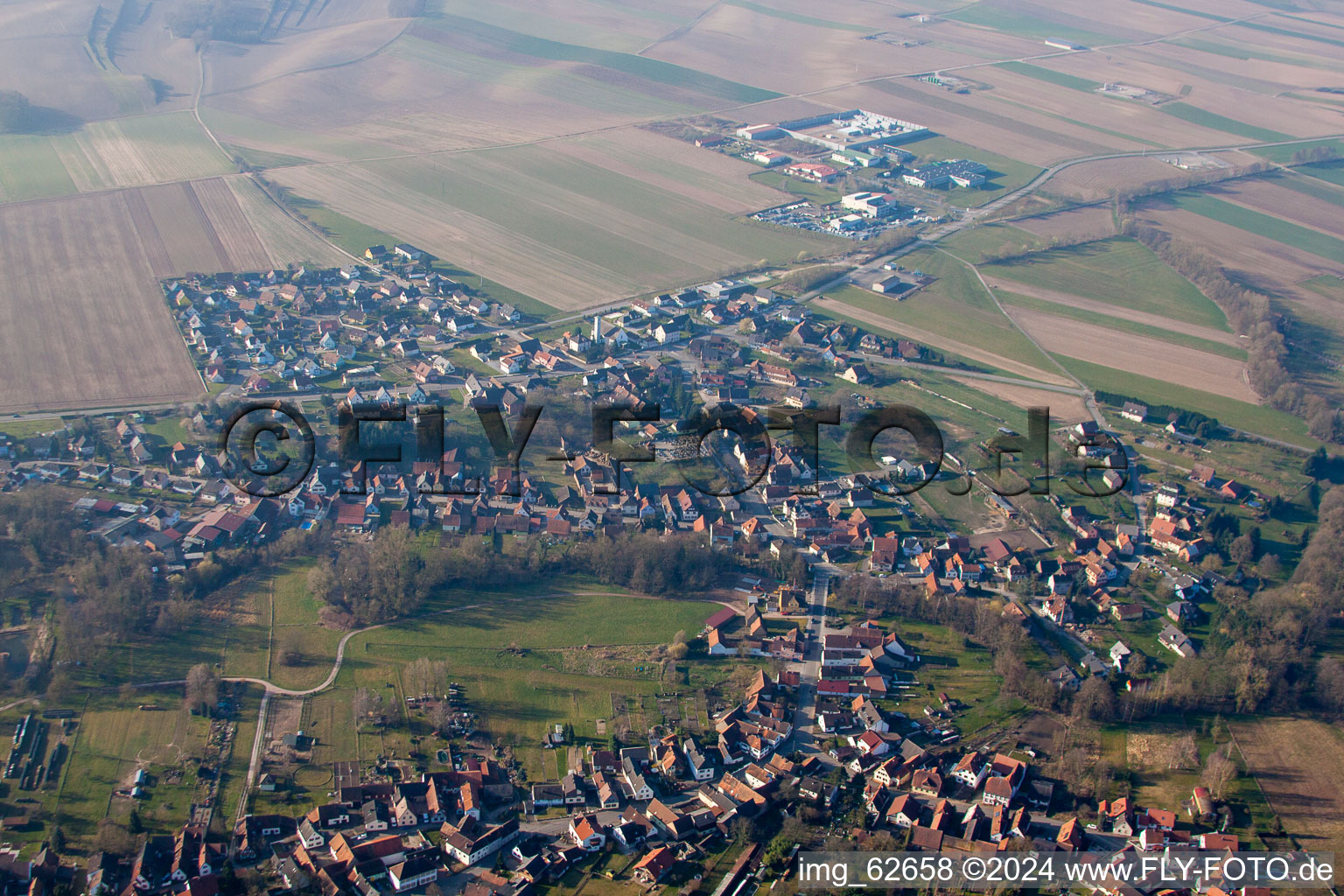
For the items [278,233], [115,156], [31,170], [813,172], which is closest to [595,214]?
[813,172]

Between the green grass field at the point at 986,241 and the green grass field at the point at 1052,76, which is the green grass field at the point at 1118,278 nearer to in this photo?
the green grass field at the point at 986,241

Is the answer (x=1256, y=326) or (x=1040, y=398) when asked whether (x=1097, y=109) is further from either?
(x=1040, y=398)

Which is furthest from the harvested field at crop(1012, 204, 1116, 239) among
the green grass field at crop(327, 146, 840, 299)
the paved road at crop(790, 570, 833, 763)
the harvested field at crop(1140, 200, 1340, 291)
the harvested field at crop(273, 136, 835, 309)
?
the paved road at crop(790, 570, 833, 763)

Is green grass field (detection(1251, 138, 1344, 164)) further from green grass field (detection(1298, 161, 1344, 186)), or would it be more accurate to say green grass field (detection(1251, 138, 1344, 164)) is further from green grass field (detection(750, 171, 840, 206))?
green grass field (detection(750, 171, 840, 206))

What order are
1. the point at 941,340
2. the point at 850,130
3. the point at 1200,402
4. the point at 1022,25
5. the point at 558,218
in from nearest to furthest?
the point at 1200,402 < the point at 941,340 < the point at 558,218 < the point at 850,130 < the point at 1022,25

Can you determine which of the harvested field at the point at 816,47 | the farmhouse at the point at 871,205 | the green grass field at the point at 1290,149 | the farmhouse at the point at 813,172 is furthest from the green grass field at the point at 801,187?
the green grass field at the point at 1290,149

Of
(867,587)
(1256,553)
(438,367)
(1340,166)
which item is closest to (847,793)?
(867,587)
